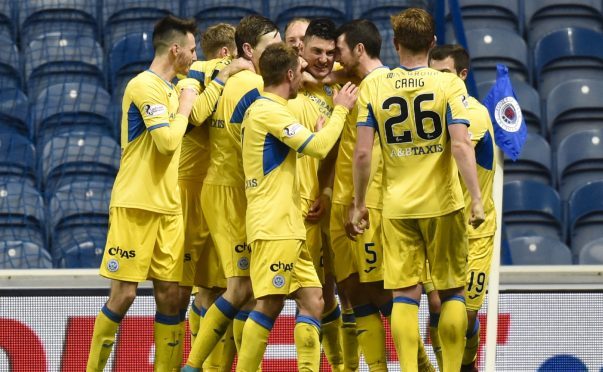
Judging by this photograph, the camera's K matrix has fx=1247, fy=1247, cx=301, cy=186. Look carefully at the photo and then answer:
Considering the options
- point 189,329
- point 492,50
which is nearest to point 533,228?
point 492,50

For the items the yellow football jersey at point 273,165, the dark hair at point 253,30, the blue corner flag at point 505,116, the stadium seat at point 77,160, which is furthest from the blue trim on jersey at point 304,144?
the stadium seat at point 77,160

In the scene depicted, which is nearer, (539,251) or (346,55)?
(346,55)

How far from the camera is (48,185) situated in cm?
1004

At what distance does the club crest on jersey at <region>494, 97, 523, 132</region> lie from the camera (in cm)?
740

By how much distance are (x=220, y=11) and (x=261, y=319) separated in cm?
513

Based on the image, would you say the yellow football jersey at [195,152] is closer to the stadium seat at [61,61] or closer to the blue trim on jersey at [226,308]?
the blue trim on jersey at [226,308]

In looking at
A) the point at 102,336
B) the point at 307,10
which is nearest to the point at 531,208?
the point at 307,10

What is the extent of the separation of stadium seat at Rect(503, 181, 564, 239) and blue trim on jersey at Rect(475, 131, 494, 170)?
301 centimetres

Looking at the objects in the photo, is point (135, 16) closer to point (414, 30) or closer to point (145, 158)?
point (145, 158)

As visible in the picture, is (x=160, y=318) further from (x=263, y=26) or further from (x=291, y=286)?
(x=263, y=26)

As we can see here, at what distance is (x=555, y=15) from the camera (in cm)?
1144

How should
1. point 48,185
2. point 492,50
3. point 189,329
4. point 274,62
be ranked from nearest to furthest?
point 274,62 → point 189,329 → point 48,185 → point 492,50

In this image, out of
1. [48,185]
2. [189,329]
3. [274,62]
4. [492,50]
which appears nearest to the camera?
[274,62]

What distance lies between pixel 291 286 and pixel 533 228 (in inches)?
161
